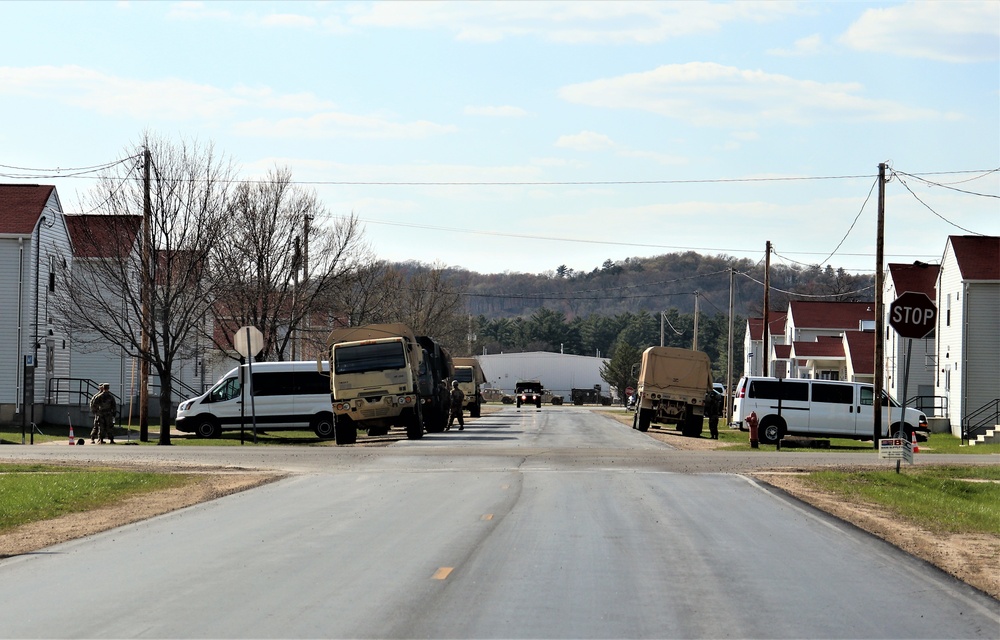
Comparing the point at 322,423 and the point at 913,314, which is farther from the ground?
the point at 913,314

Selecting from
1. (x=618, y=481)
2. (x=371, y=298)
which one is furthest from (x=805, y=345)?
(x=618, y=481)

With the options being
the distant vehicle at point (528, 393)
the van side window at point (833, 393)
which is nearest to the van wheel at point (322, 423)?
the van side window at point (833, 393)

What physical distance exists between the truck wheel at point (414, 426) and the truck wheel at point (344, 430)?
1.63 m

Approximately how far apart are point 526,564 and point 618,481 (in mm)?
10125

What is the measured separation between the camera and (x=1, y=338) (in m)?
47.0

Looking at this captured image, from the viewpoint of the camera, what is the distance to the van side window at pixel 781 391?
3781 cm

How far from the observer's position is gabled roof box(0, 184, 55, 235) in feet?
154

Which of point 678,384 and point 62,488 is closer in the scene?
point 62,488

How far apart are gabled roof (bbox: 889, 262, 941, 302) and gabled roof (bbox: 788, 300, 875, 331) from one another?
66.0 feet

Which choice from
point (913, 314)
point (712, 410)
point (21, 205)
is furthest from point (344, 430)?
point (21, 205)

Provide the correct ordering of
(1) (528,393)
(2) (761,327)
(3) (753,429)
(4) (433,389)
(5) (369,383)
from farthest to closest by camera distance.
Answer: (1) (528,393), (2) (761,327), (4) (433,389), (5) (369,383), (3) (753,429)

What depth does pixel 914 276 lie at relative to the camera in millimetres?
59188

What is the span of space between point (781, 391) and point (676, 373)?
6.47 meters

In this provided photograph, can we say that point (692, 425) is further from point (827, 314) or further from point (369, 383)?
point (827, 314)
